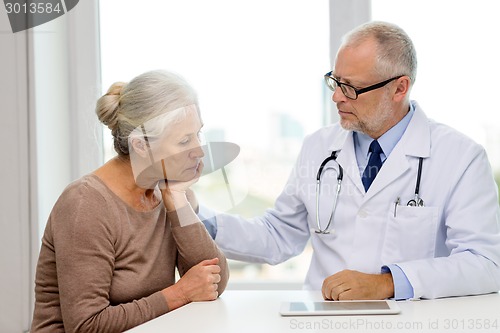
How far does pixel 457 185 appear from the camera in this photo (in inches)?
71.7

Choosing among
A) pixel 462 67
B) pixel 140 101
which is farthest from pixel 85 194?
pixel 462 67

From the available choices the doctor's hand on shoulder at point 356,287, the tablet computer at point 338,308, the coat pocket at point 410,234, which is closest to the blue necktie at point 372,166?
the coat pocket at point 410,234

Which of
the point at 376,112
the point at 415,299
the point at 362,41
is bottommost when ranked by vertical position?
the point at 415,299

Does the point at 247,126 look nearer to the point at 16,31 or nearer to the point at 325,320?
the point at 16,31

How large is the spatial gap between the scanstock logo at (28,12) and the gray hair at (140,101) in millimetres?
938

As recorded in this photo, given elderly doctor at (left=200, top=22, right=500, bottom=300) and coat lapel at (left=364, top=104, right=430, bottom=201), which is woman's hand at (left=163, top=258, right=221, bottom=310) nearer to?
elderly doctor at (left=200, top=22, right=500, bottom=300)

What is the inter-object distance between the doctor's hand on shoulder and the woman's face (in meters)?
0.43

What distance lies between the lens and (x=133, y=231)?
64.1 inches

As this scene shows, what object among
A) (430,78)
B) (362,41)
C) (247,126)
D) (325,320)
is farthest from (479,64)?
(325,320)

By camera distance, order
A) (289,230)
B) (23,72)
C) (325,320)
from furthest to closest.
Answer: (23,72) → (289,230) → (325,320)

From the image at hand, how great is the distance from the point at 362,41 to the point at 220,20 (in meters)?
0.77

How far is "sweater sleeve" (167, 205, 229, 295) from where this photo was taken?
66.3 inches

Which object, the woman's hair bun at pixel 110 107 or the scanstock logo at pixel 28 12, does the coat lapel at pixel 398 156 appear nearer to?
the woman's hair bun at pixel 110 107

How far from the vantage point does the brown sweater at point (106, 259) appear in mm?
1495
